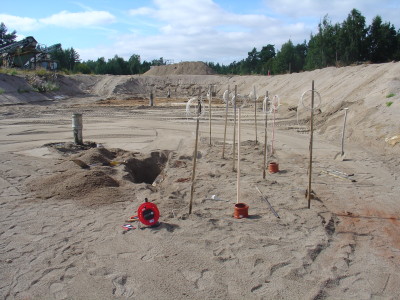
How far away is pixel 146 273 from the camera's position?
402cm

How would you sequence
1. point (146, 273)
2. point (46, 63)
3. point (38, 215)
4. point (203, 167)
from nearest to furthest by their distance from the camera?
point (146, 273) < point (38, 215) < point (203, 167) < point (46, 63)

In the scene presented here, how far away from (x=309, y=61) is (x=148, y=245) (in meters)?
45.4

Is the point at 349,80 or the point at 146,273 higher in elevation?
the point at 349,80

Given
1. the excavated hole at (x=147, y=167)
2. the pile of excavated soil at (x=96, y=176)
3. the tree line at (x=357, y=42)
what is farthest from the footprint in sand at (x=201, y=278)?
the tree line at (x=357, y=42)

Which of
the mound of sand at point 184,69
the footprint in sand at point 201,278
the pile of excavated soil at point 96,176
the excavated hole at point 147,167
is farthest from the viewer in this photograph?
the mound of sand at point 184,69

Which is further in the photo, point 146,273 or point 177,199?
point 177,199

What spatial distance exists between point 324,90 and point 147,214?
18277 millimetres

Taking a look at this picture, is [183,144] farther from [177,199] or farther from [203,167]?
[177,199]

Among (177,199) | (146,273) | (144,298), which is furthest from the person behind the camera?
(177,199)

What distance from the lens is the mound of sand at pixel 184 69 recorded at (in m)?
55.8

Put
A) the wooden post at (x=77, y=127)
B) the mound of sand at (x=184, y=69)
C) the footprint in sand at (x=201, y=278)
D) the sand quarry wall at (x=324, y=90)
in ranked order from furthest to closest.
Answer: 1. the mound of sand at (x=184, y=69)
2. the sand quarry wall at (x=324, y=90)
3. the wooden post at (x=77, y=127)
4. the footprint in sand at (x=201, y=278)

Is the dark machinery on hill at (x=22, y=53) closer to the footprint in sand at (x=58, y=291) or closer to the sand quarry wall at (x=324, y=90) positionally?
the sand quarry wall at (x=324, y=90)

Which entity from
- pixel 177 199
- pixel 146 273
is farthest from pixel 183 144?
pixel 146 273

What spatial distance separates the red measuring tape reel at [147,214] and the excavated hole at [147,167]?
11.2ft
